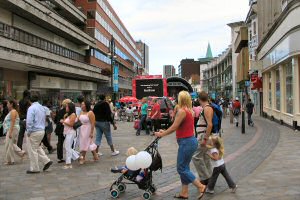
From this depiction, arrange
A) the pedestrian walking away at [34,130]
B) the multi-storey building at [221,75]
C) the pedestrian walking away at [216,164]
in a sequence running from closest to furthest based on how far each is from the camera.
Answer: the pedestrian walking away at [216,164] < the pedestrian walking away at [34,130] < the multi-storey building at [221,75]

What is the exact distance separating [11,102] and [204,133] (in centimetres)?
544

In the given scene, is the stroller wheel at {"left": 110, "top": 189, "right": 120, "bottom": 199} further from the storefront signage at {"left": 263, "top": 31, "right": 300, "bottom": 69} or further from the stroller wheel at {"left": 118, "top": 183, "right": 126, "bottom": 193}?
the storefront signage at {"left": 263, "top": 31, "right": 300, "bottom": 69}

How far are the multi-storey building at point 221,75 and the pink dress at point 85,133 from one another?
50301 mm

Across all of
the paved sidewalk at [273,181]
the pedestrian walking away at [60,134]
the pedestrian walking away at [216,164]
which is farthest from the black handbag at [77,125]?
the paved sidewalk at [273,181]

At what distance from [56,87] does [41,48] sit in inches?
281

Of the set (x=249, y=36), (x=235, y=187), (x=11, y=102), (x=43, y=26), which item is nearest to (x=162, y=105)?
(x=11, y=102)

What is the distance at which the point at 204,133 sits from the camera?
697cm

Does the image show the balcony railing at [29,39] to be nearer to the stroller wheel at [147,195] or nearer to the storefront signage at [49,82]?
the storefront signage at [49,82]

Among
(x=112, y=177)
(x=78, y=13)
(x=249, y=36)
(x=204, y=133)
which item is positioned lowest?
(x=112, y=177)

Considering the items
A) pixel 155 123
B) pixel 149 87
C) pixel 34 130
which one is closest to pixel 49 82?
pixel 149 87

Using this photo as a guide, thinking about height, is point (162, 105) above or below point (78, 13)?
below

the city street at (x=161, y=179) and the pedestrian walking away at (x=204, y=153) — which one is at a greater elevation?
the pedestrian walking away at (x=204, y=153)

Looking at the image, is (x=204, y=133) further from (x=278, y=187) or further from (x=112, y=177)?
(x=112, y=177)

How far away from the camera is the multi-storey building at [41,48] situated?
92.5ft
